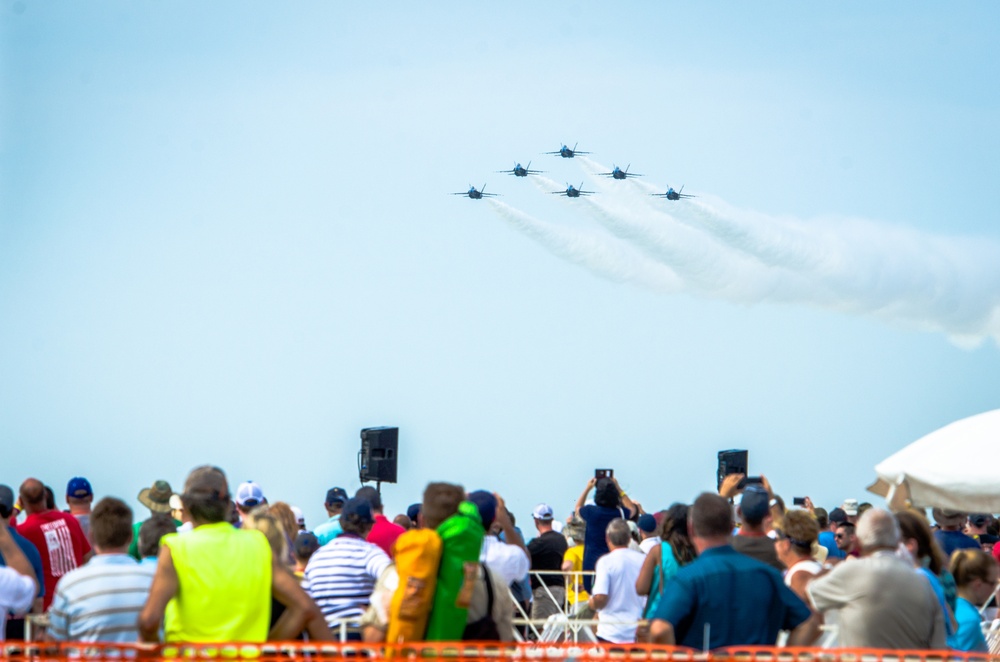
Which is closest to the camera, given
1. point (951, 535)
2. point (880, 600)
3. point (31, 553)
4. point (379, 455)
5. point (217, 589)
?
point (217, 589)

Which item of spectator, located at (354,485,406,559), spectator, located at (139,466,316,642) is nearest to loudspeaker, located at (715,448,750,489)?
Result: spectator, located at (354,485,406,559)

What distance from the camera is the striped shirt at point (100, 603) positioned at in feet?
21.7

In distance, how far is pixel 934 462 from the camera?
10523mm

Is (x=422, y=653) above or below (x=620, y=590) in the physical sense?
below

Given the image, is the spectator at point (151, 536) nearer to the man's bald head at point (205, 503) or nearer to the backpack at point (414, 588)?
the man's bald head at point (205, 503)

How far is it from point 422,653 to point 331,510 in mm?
5693

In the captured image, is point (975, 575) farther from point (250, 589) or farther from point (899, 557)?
point (250, 589)

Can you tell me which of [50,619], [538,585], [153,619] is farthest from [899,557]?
[538,585]

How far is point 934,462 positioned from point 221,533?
6067 mm

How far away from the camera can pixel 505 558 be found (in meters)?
9.28

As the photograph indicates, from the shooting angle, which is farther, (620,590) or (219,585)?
(620,590)

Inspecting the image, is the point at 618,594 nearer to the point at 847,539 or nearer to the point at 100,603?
the point at 847,539

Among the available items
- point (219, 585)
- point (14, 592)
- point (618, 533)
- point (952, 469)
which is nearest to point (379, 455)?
point (618, 533)

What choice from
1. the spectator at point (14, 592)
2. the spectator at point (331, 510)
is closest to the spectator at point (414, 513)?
the spectator at point (331, 510)
